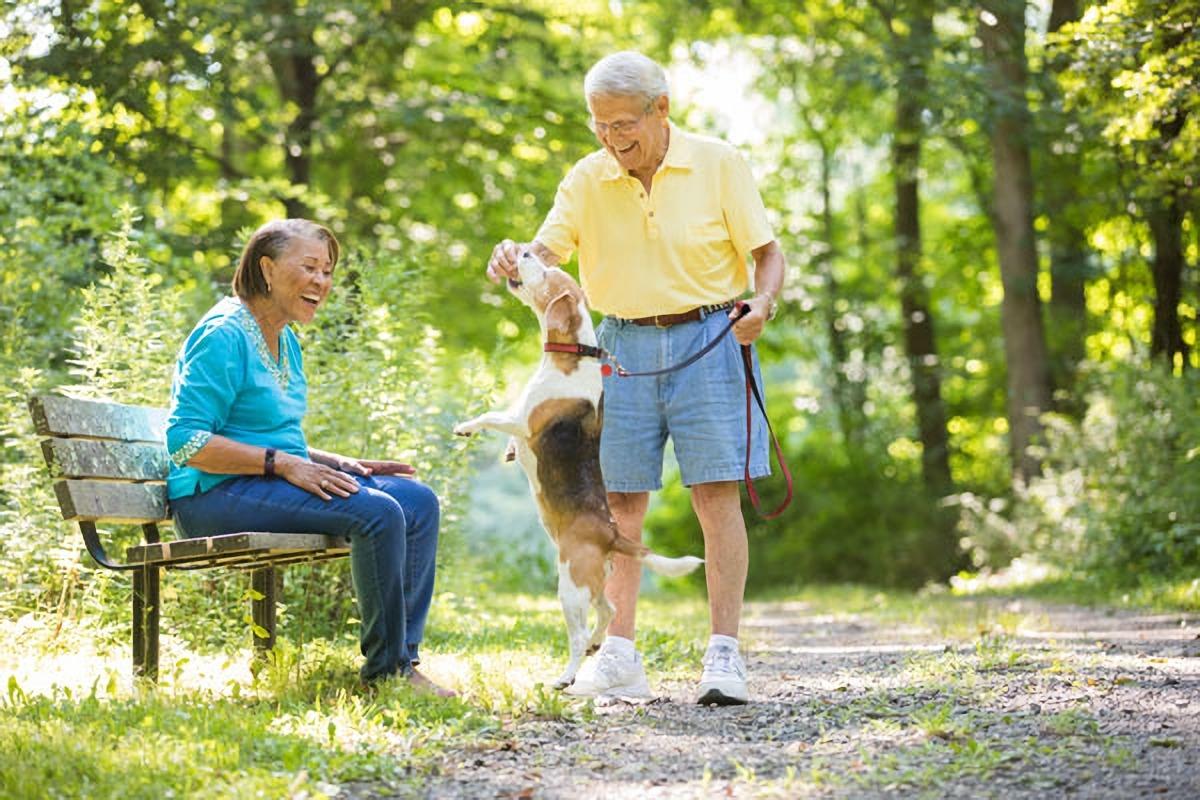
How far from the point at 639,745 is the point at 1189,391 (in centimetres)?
820

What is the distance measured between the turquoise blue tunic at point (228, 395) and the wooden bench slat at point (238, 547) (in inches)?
10.5

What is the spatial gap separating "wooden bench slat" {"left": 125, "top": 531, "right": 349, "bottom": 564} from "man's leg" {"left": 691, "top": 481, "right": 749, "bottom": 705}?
1.29m

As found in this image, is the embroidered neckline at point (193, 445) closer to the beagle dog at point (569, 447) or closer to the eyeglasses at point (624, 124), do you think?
the beagle dog at point (569, 447)

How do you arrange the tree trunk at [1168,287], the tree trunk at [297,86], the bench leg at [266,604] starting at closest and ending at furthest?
1. the bench leg at [266,604]
2. the tree trunk at [1168,287]
3. the tree trunk at [297,86]

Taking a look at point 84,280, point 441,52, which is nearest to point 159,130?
point 84,280

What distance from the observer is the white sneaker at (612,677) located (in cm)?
485

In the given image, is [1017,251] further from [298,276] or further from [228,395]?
[228,395]

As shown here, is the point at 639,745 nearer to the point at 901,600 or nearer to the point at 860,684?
the point at 860,684

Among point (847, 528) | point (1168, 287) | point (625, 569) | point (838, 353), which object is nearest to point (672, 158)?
point (625, 569)

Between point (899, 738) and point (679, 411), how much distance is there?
4.66 ft

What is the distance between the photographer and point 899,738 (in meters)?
4.11

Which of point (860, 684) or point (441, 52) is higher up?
point (441, 52)

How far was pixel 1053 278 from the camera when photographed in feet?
55.9

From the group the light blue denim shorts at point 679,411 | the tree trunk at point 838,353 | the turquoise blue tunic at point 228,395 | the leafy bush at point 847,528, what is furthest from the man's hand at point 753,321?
the tree trunk at point 838,353
